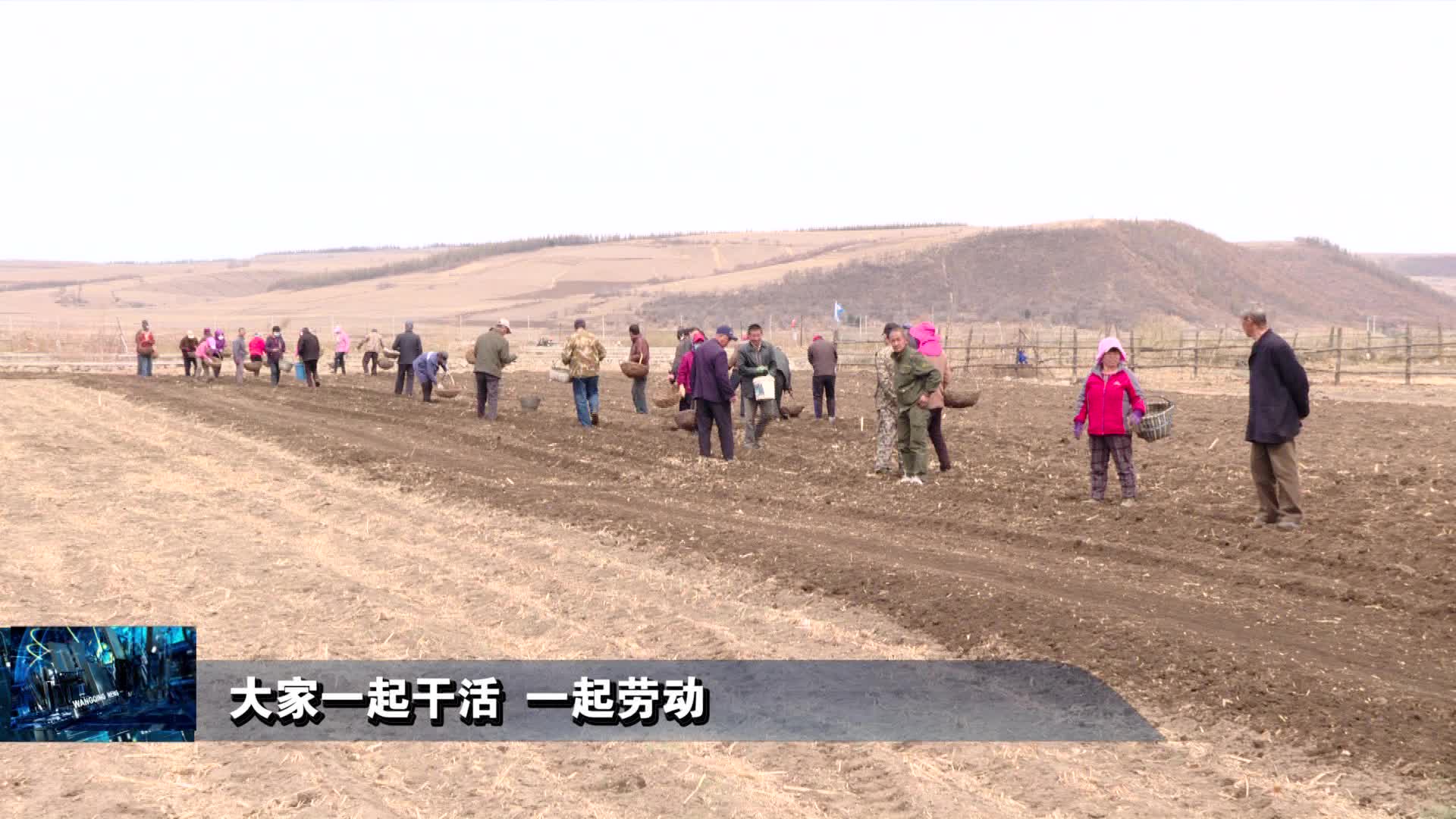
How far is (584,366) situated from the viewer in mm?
19969

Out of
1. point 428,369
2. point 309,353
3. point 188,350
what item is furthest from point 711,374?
point 188,350

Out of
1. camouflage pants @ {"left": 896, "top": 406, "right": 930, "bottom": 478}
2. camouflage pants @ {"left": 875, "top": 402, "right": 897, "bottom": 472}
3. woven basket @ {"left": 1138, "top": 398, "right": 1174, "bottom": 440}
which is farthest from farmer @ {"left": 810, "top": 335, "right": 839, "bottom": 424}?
woven basket @ {"left": 1138, "top": 398, "right": 1174, "bottom": 440}

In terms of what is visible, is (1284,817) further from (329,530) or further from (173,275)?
(173,275)

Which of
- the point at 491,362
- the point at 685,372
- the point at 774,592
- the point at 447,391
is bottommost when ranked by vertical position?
the point at 774,592

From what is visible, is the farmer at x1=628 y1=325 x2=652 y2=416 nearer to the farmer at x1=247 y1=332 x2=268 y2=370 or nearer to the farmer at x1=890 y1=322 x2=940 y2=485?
the farmer at x1=890 y1=322 x2=940 y2=485

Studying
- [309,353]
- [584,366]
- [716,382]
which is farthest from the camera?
[309,353]

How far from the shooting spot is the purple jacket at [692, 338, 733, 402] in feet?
52.4

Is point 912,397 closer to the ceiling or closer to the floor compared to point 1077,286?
closer to the floor

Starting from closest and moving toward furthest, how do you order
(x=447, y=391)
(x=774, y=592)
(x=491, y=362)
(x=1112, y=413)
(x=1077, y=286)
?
1. (x=774, y=592)
2. (x=1112, y=413)
3. (x=491, y=362)
4. (x=447, y=391)
5. (x=1077, y=286)

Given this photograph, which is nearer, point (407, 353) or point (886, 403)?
point (886, 403)

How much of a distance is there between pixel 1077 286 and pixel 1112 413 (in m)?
99.1

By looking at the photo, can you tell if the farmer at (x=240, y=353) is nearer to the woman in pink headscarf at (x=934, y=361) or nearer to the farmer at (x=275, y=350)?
the farmer at (x=275, y=350)

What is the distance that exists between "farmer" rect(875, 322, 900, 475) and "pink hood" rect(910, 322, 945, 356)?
365 mm

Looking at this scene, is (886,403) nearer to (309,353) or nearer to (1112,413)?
(1112,413)
